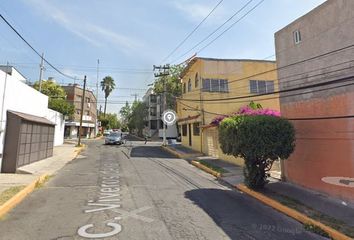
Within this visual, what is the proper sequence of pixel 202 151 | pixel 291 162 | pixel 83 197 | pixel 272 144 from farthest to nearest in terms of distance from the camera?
pixel 202 151, pixel 291 162, pixel 272 144, pixel 83 197

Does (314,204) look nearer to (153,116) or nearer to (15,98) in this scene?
(15,98)

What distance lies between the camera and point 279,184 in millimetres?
12602

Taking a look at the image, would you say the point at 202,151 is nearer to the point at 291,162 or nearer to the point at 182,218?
the point at 291,162

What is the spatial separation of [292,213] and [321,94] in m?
4.75

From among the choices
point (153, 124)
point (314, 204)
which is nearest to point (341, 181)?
point (314, 204)

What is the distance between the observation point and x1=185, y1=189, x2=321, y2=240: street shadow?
681 centimetres

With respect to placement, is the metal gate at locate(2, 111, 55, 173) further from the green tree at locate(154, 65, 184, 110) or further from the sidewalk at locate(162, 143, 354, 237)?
the green tree at locate(154, 65, 184, 110)

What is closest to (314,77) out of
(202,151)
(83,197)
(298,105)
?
(298,105)

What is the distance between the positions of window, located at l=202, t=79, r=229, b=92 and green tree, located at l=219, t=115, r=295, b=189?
15.6 m

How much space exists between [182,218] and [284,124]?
5.70 meters

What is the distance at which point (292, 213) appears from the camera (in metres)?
8.49

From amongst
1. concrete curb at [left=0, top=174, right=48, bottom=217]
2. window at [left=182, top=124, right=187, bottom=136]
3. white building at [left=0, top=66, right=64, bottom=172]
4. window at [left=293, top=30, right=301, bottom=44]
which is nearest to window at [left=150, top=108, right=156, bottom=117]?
window at [left=182, top=124, right=187, bottom=136]

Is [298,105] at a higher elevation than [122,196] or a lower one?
higher

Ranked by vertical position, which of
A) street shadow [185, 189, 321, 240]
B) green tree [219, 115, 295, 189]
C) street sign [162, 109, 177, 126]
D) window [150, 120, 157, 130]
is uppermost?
window [150, 120, 157, 130]
